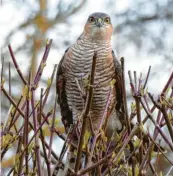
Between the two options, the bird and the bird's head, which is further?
the bird's head

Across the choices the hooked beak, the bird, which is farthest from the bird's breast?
the hooked beak

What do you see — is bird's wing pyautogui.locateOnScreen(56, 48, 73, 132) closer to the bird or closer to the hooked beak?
the bird

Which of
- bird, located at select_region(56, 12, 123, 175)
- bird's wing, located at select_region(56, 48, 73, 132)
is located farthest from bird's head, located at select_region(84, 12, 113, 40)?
bird's wing, located at select_region(56, 48, 73, 132)

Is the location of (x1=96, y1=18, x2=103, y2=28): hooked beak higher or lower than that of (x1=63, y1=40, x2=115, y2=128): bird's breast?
higher

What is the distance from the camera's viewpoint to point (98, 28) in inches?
166

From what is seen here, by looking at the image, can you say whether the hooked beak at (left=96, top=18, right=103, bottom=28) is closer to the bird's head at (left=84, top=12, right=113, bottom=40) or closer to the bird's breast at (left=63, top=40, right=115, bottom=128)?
the bird's head at (left=84, top=12, right=113, bottom=40)

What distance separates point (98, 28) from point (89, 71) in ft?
1.37

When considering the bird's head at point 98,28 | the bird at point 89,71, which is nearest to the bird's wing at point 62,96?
the bird at point 89,71

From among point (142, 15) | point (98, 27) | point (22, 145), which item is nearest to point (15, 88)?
point (142, 15)

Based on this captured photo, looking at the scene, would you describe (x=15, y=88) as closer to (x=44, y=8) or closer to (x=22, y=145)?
(x=44, y=8)

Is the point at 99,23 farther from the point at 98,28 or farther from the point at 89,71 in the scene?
the point at 89,71

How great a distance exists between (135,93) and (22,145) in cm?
43

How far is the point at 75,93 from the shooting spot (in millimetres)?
4129

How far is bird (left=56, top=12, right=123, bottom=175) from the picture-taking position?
4.02 metres
